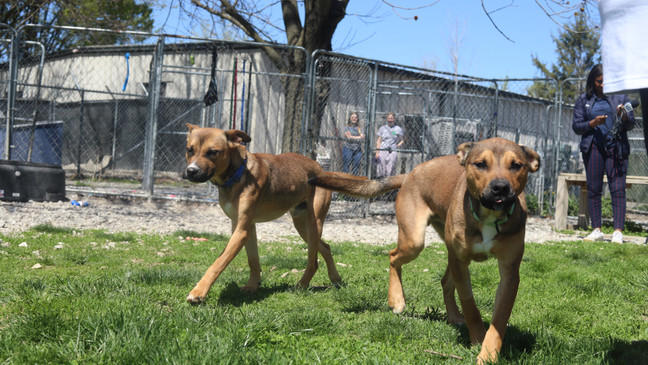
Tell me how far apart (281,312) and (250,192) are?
3.92ft

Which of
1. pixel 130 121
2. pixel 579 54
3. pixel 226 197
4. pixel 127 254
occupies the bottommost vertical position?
pixel 127 254

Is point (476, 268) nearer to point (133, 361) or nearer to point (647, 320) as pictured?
point (647, 320)

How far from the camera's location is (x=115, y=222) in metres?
9.23

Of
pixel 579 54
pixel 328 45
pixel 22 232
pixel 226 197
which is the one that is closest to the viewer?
pixel 226 197

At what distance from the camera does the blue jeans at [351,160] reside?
12148 millimetres

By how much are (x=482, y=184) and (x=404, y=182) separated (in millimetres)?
1450

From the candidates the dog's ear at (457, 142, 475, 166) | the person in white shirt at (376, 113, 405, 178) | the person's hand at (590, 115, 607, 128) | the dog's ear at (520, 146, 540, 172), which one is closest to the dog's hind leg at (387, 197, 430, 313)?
the dog's ear at (457, 142, 475, 166)

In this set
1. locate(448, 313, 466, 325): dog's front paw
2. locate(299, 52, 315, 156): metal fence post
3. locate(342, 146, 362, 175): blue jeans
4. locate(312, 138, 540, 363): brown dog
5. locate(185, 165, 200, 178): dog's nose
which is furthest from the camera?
locate(342, 146, 362, 175): blue jeans

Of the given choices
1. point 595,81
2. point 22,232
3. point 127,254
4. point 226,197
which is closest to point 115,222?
point 22,232

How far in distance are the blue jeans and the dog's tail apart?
7.20m

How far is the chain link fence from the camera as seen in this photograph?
11844 millimetres

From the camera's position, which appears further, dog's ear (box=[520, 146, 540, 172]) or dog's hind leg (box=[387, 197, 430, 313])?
dog's hind leg (box=[387, 197, 430, 313])

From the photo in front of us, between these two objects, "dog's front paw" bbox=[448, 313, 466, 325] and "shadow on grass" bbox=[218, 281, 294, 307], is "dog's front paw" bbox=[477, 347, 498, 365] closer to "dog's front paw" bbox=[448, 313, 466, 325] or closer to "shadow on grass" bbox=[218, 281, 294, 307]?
"dog's front paw" bbox=[448, 313, 466, 325]

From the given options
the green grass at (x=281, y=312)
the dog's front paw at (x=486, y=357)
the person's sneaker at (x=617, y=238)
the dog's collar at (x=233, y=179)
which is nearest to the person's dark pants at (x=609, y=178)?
the person's sneaker at (x=617, y=238)
